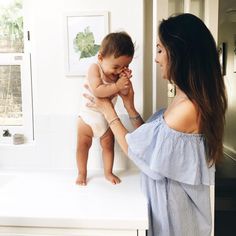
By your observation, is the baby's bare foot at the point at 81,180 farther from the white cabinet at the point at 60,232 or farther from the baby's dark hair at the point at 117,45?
the baby's dark hair at the point at 117,45

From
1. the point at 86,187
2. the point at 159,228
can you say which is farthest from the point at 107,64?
the point at 159,228

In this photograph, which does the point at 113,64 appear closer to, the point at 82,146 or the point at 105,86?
the point at 105,86

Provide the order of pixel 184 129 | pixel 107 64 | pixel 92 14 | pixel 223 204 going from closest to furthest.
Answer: pixel 184 129, pixel 107 64, pixel 92 14, pixel 223 204

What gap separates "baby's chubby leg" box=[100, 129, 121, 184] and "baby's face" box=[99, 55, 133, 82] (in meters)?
0.29

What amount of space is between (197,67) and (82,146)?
64 cm

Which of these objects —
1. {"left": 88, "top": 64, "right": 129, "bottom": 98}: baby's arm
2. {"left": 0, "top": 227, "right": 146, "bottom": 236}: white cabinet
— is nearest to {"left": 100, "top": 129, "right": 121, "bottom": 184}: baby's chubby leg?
{"left": 88, "top": 64, "right": 129, "bottom": 98}: baby's arm

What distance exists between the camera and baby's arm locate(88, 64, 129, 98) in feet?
3.96

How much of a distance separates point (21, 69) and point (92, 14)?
0.50m

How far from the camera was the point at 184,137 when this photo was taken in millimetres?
1012

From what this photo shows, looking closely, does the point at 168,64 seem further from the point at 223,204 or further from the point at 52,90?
the point at 223,204

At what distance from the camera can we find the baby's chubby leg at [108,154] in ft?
4.52

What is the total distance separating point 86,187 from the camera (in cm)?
132

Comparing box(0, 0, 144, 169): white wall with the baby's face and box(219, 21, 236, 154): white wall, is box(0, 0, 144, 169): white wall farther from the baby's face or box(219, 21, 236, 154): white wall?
box(219, 21, 236, 154): white wall

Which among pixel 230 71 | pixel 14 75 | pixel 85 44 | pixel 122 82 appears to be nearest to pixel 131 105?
pixel 122 82
